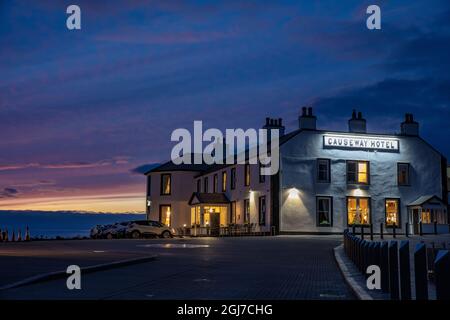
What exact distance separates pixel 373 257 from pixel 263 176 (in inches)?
1368

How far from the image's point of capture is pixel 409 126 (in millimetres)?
47781

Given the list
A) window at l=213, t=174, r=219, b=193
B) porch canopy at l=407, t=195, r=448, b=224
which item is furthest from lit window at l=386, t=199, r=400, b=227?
window at l=213, t=174, r=219, b=193

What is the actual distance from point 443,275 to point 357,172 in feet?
134

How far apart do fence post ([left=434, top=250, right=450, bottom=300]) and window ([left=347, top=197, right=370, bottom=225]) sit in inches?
1580

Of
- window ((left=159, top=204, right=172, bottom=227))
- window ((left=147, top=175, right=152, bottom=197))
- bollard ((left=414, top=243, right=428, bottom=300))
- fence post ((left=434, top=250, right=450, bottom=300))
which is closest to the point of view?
fence post ((left=434, top=250, right=450, bottom=300))

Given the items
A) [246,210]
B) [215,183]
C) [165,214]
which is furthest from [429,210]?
[165,214]

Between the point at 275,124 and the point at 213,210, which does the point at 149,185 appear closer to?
the point at 213,210

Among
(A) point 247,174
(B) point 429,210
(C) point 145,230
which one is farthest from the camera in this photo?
(A) point 247,174

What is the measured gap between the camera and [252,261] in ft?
59.2

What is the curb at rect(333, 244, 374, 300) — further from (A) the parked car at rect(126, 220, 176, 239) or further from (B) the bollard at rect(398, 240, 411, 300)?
(A) the parked car at rect(126, 220, 176, 239)

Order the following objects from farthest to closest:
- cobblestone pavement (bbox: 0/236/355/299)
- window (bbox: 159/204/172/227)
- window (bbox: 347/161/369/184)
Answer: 1. window (bbox: 159/204/172/227)
2. window (bbox: 347/161/369/184)
3. cobblestone pavement (bbox: 0/236/355/299)

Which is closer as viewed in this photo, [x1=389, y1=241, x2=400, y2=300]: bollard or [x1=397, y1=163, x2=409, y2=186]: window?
[x1=389, y1=241, x2=400, y2=300]: bollard

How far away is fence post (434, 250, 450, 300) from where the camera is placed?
5496mm

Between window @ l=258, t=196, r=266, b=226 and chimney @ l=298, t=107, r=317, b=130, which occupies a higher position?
chimney @ l=298, t=107, r=317, b=130
